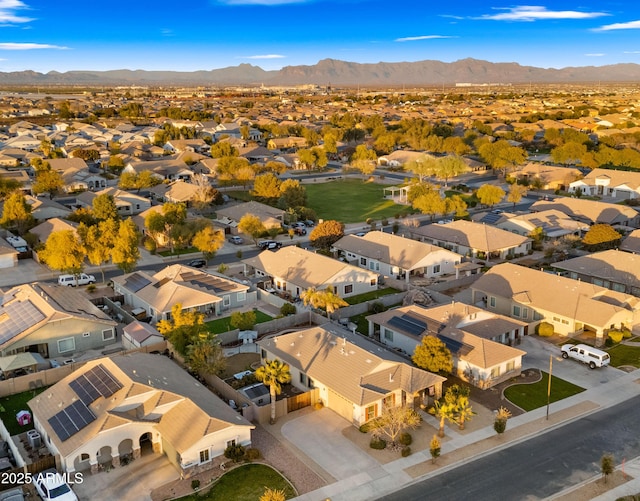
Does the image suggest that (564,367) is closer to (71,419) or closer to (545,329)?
(545,329)

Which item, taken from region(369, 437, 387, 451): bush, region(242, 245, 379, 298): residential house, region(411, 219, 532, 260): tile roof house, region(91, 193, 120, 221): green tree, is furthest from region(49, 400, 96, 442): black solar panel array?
region(91, 193, 120, 221): green tree

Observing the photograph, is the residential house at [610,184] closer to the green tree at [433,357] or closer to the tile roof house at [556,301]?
the tile roof house at [556,301]

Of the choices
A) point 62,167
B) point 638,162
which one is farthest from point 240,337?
point 638,162

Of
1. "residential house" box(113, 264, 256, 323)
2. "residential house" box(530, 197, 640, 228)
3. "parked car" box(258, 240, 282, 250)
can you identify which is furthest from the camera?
"residential house" box(530, 197, 640, 228)

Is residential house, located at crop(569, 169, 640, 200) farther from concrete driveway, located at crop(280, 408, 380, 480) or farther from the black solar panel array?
the black solar panel array

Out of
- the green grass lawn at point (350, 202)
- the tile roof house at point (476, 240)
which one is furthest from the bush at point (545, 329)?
the green grass lawn at point (350, 202)

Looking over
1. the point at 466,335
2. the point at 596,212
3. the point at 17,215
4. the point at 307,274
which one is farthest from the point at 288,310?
the point at 596,212

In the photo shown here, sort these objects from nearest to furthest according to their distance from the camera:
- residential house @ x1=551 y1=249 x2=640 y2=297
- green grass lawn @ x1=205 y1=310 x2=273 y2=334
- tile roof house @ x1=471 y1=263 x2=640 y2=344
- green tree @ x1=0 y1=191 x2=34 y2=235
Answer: tile roof house @ x1=471 y1=263 x2=640 y2=344 < green grass lawn @ x1=205 y1=310 x2=273 y2=334 < residential house @ x1=551 y1=249 x2=640 y2=297 < green tree @ x1=0 y1=191 x2=34 y2=235

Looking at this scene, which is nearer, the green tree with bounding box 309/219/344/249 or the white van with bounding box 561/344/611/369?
the white van with bounding box 561/344/611/369
